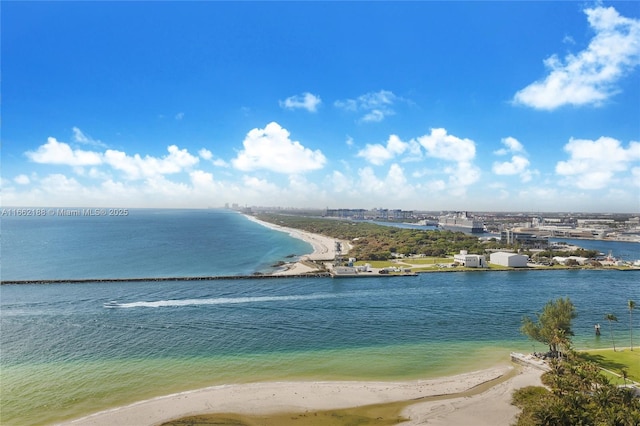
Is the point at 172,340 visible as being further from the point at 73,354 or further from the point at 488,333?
the point at 488,333

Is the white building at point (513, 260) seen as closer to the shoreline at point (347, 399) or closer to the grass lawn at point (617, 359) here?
the grass lawn at point (617, 359)

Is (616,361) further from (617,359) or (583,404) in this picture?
(583,404)

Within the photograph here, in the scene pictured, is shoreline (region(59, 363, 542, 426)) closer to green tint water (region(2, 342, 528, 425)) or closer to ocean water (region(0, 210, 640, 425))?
green tint water (region(2, 342, 528, 425))

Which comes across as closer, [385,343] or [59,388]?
[59,388]

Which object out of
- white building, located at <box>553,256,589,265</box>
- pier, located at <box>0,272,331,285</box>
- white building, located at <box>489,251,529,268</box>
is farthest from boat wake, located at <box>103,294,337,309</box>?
white building, located at <box>553,256,589,265</box>

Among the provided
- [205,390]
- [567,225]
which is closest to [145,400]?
[205,390]

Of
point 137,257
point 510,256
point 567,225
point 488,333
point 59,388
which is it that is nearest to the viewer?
point 59,388
